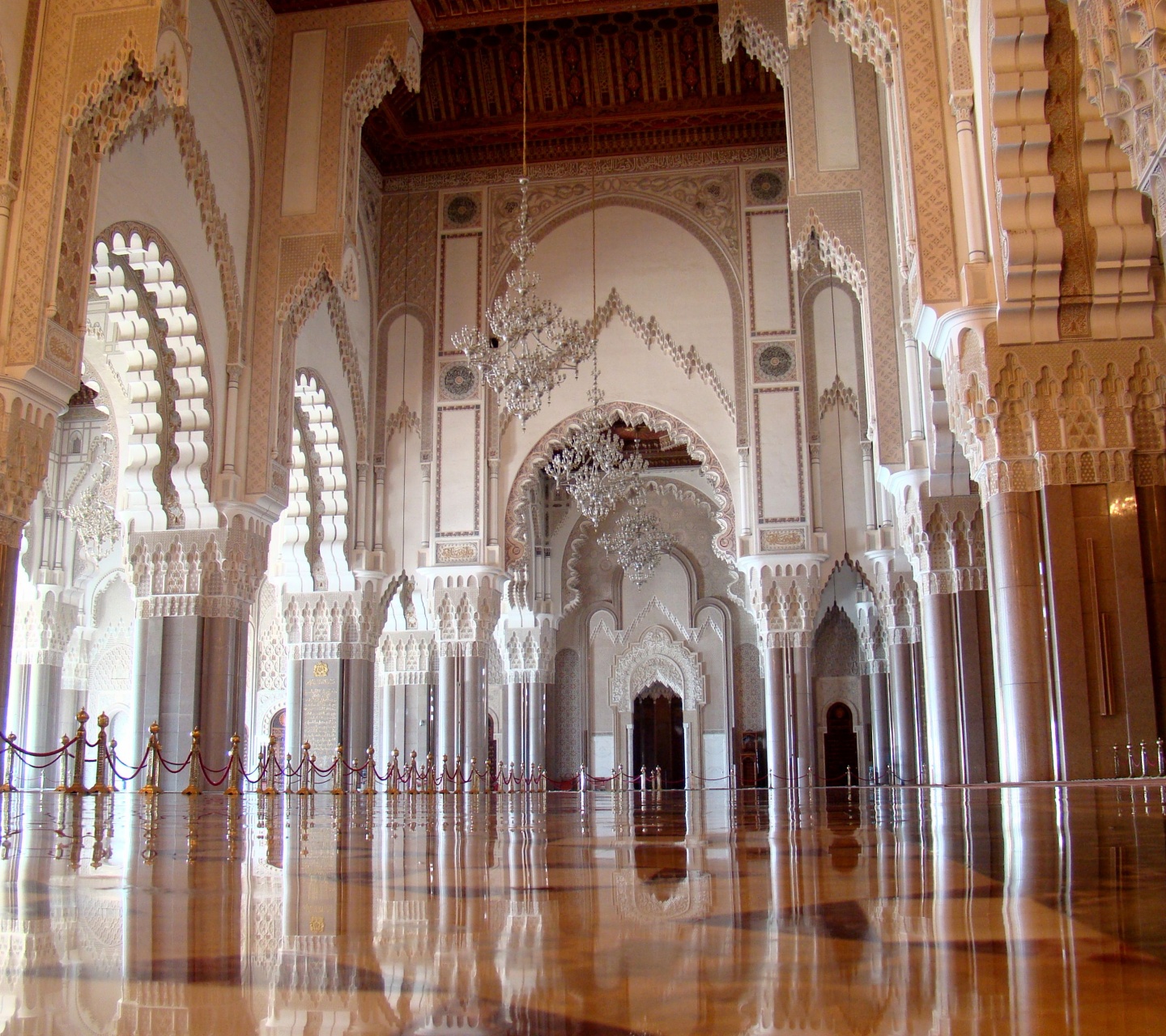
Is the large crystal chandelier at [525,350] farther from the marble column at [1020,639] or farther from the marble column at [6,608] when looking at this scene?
the marble column at [1020,639]

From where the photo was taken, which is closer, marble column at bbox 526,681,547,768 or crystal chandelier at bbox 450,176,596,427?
crystal chandelier at bbox 450,176,596,427

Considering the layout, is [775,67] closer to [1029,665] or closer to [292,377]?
[292,377]

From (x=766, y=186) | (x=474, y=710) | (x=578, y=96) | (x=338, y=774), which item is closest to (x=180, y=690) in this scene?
(x=338, y=774)

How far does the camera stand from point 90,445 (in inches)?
572

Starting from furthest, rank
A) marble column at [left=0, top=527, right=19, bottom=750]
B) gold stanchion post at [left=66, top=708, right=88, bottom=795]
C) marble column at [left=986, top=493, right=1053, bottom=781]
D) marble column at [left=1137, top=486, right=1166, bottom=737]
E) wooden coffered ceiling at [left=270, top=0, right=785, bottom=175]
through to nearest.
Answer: wooden coffered ceiling at [left=270, top=0, right=785, bottom=175] < marble column at [left=0, top=527, right=19, bottom=750] < gold stanchion post at [left=66, top=708, right=88, bottom=795] < marble column at [left=986, top=493, right=1053, bottom=781] < marble column at [left=1137, top=486, right=1166, bottom=737]

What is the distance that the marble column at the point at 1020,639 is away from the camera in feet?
18.1

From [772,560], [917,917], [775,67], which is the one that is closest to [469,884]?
[917,917]

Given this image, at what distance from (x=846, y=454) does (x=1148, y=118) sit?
768 centimetres

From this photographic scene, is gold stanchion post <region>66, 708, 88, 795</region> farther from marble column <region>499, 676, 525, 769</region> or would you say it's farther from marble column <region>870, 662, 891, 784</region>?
marble column <region>499, 676, 525, 769</region>

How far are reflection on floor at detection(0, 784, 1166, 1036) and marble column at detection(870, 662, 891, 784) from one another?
504 inches

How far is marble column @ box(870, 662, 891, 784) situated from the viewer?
13.8 meters

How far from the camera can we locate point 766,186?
39.8 ft

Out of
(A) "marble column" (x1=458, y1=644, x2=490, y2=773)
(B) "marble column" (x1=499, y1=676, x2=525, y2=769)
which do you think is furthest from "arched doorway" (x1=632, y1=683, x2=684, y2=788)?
(A) "marble column" (x1=458, y1=644, x2=490, y2=773)

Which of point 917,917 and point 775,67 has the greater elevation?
point 775,67
